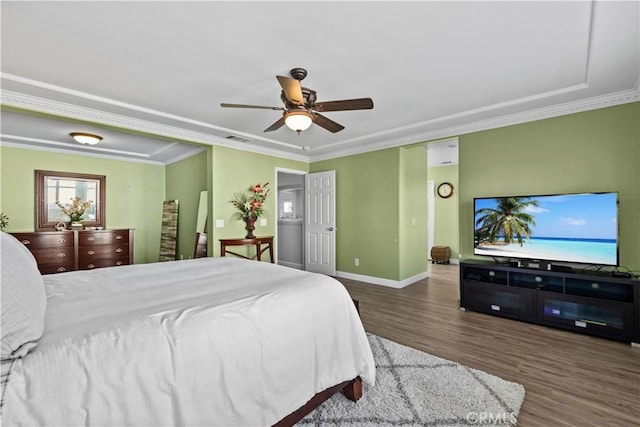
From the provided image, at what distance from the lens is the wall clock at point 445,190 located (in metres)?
7.35

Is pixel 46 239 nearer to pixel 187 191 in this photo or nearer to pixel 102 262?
pixel 102 262

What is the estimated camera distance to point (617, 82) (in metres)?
2.78

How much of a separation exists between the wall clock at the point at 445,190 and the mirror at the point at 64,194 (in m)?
7.50

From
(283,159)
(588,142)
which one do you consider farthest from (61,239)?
(588,142)

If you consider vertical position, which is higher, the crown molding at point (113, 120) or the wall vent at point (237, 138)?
the wall vent at point (237, 138)

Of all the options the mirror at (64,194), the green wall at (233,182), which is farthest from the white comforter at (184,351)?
the mirror at (64,194)

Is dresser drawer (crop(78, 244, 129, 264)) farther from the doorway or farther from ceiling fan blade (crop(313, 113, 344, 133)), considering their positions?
ceiling fan blade (crop(313, 113, 344, 133))

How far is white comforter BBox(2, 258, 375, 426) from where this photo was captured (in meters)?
0.94

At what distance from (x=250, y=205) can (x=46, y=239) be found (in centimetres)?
317

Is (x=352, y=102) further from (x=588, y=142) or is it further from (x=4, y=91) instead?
(x=4, y=91)

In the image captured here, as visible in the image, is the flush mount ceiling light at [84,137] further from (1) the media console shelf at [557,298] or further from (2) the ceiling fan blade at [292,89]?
(1) the media console shelf at [557,298]

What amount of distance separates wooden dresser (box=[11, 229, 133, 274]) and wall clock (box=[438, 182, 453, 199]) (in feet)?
22.9

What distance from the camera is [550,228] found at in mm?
3254

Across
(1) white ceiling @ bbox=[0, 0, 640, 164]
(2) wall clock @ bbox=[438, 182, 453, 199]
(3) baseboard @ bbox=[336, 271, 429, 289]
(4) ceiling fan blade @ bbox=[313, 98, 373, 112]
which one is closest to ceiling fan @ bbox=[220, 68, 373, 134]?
(4) ceiling fan blade @ bbox=[313, 98, 373, 112]
